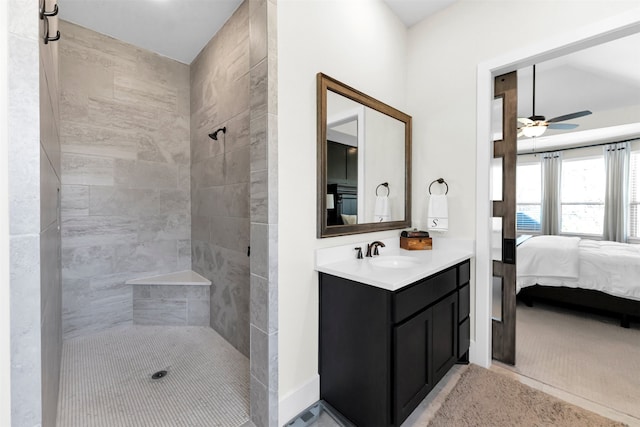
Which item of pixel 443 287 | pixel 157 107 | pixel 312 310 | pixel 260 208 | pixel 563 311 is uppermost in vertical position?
pixel 157 107

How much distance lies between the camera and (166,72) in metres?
2.96

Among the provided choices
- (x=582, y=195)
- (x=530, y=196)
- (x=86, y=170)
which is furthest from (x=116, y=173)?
(x=582, y=195)

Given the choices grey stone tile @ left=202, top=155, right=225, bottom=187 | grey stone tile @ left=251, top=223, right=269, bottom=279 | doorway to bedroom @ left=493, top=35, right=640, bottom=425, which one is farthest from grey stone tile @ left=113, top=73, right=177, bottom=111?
doorway to bedroom @ left=493, top=35, right=640, bottom=425

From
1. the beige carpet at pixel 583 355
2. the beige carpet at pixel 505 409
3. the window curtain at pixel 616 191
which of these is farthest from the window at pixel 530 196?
the beige carpet at pixel 505 409

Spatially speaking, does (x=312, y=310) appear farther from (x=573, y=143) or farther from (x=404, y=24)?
(x=573, y=143)

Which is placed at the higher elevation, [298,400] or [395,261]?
[395,261]

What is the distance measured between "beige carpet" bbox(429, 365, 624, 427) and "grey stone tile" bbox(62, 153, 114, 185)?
3.26m

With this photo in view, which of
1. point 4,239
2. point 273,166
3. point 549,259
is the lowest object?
point 549,259

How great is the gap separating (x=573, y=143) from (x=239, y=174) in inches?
266

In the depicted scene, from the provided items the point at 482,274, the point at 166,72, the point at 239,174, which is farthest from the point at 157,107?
the point at 482,274

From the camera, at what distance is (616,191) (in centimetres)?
528

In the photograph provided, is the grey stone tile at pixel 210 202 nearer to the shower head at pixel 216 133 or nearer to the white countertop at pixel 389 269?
the shower head at pixel 216 133

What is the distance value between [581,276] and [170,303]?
170 inches

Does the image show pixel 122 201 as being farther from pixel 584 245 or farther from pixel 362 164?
pixel 584 245
